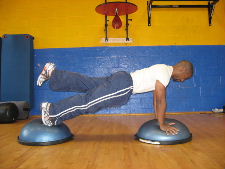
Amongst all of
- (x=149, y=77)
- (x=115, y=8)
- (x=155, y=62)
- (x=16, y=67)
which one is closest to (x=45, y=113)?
(x=149, y=77)

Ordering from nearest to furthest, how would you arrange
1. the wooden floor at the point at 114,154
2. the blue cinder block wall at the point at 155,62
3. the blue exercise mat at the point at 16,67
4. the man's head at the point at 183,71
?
1. the wooden floor at the point at 114,154
2. the man's head at the point at 183,71
3. the blue exercise mat at the point at 16,67
4. the blue cinder block wall at the point at 155,62

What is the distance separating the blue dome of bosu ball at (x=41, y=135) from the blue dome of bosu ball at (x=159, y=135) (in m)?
0.91

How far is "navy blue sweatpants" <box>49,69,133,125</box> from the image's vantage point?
8.74ft

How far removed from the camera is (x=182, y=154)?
7.53 feet

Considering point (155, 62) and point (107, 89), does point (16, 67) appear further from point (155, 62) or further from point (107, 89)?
point (107, 89)

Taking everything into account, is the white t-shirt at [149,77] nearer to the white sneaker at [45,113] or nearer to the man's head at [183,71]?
the man's head at [183,71]

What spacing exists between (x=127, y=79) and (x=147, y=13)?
3402 millimetres

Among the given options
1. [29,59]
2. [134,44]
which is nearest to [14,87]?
[29,59]

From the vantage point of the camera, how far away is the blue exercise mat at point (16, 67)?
5266mm

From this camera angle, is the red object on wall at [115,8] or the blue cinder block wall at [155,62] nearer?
the red object on wall at [115,8]

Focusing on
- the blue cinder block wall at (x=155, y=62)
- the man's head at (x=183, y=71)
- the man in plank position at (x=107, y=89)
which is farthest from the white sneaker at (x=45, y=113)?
the blue cinder block wall at (x=155, y=62)

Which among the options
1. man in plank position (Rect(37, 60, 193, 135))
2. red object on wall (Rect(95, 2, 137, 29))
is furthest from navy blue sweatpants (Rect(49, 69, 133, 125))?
red object on wall (Rect(95, 2, 137, 29))

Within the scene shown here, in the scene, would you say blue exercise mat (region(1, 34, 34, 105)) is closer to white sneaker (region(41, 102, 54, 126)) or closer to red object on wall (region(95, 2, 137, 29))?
red object on wall (region(95, 2, 137, 29))

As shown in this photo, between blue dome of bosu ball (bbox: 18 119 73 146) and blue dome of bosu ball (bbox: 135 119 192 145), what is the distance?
2.99 feet
